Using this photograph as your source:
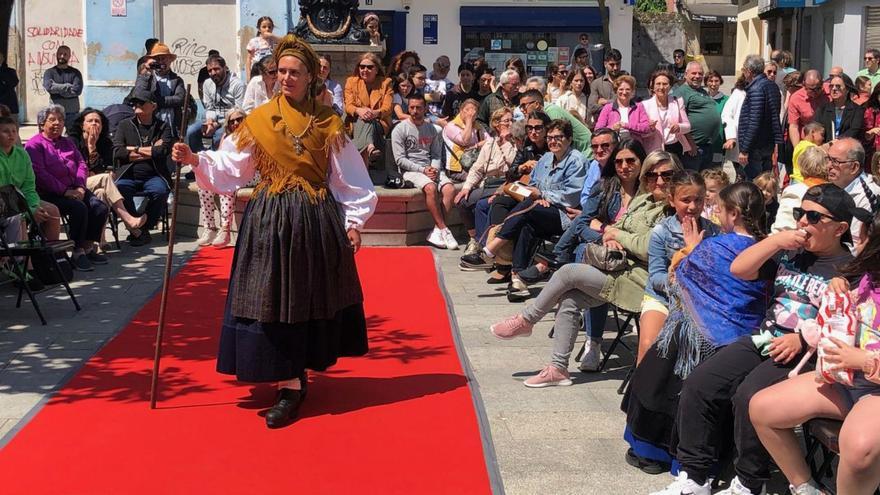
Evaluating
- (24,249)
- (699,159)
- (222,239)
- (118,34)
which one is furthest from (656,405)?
(118,34)

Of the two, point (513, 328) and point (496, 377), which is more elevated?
point (513, 328)

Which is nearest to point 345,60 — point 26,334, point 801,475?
point 26,334

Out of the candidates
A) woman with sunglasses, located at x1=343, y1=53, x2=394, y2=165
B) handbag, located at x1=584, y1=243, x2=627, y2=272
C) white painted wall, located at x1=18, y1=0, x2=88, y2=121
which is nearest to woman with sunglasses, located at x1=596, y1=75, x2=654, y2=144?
woman with sunglasses, located at x1=343, y1=53, x2=394, y2=165

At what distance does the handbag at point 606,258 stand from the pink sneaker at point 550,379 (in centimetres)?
65

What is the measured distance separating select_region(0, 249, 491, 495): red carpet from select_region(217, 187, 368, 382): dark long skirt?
14.3 inches

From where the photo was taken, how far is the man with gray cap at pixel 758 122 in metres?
11.5

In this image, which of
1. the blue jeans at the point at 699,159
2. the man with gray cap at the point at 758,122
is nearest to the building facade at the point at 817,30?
the man with gray cap at the point at 758,122

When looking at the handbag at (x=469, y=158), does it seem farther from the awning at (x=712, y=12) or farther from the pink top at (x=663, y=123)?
the awning at (x=712, y=12)

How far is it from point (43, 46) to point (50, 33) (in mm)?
302

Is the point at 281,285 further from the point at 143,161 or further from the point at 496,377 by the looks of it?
the point at 143,161

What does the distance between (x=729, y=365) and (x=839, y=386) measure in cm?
56

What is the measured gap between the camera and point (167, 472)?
5125mm

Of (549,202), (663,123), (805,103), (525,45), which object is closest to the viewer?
(549,202)

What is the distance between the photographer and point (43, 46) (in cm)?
2114
